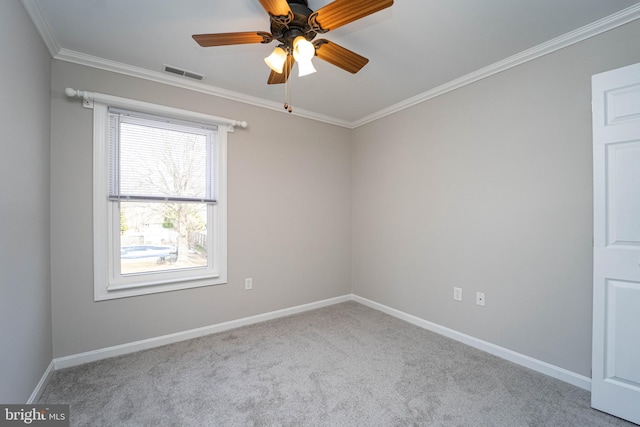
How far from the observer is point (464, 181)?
2664 millimetres

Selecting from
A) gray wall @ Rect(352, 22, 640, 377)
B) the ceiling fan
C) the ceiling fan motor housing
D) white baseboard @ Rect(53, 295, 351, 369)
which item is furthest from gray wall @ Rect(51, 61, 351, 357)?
the ceiling fan motor housing

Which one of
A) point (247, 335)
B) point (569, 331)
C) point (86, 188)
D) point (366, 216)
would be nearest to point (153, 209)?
point (86, 188)

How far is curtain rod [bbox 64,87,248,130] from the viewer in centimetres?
222

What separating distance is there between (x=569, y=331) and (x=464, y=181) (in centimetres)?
142

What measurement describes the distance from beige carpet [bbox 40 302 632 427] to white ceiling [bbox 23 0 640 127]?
2.52m

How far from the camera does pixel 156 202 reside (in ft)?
8.58

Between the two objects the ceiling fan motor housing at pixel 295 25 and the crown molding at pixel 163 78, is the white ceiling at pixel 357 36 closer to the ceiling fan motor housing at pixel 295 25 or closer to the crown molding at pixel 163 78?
the crown molding at pixel 163 78

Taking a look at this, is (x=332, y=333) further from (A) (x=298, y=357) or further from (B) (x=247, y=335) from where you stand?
(B) (x=247, y=335)

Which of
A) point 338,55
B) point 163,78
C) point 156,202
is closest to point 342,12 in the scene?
point 338,55

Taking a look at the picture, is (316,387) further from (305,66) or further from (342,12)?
(342,12)

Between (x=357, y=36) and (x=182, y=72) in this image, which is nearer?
(x=357, y=36)

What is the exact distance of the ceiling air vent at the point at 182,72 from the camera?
247 centimetres

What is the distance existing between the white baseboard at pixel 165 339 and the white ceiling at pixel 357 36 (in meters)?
2.45

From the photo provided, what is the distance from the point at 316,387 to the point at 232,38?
7.73 feet
